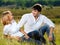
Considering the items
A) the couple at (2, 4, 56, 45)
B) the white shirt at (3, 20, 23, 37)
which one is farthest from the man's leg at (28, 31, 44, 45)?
the white shirt at (3, 20, 23, 37)

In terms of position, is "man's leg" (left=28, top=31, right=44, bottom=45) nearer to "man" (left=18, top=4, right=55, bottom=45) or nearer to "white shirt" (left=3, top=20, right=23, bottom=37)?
"man" (left=18, top=4, right=55, bottom=45)

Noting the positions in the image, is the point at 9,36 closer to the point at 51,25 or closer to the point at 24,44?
the point at 24,44

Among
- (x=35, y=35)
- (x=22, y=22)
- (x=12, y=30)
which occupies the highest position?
(x=22, y=22)

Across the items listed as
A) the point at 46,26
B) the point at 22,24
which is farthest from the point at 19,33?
the point at 46,26

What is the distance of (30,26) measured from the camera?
6.52m

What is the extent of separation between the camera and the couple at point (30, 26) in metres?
6.32

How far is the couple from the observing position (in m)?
6.32

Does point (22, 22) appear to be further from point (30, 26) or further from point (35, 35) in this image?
point (35, 35)

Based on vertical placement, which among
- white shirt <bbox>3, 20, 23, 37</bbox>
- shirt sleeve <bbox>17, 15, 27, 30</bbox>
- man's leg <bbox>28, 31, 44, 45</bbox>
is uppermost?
shirt sleeve <bbox>17, 15, 27, 30</bbox>

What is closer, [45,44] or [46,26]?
[45,44]

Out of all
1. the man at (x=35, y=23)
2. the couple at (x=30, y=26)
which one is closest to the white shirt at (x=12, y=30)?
the couple at (x=30, y=26)

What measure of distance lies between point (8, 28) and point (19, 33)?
25 cm

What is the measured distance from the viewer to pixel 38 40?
20.8 feet

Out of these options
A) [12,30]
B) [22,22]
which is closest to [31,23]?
[22,22]
